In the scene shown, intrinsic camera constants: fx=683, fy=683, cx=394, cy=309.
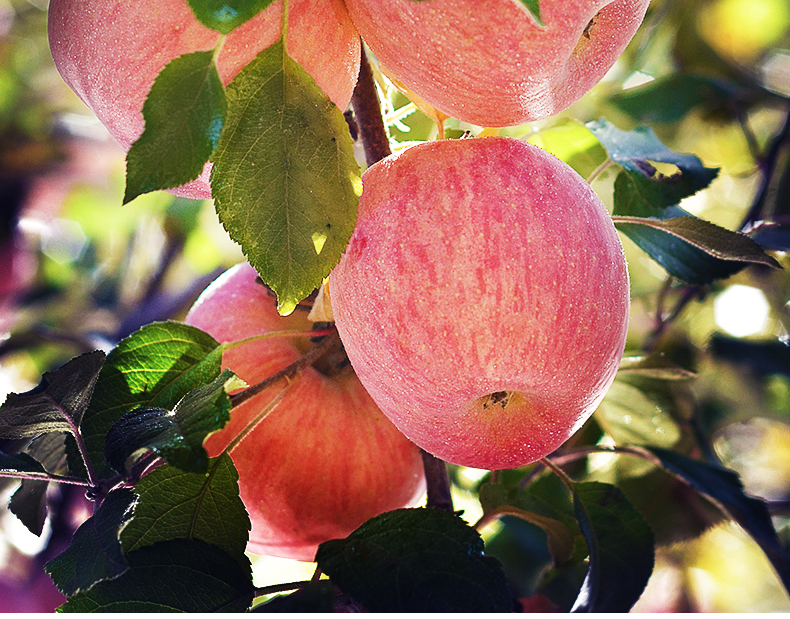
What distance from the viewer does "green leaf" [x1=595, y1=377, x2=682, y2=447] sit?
822mm

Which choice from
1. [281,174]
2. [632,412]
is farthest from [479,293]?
[632,412]

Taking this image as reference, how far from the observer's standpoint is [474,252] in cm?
36

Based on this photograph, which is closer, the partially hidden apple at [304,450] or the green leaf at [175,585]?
the green leaf at [175,585]

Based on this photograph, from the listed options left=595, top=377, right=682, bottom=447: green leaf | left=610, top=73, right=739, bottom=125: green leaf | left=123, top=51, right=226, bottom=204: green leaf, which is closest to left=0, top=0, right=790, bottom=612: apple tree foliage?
left=123, top=51, right=226, bottom=204: green leaf

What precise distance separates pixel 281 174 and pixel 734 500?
1.59 feet

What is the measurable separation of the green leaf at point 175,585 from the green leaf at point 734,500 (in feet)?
1.30

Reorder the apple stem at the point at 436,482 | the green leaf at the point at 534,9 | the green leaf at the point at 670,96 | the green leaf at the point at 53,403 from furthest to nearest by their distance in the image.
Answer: the green leaf at the point at 670,96, the apple stem at the point at 436,482, the green leaf at the point at 53,403, the green leaf at the point at 534,9

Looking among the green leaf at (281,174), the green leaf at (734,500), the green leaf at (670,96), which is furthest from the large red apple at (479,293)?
the green leaf at (670,96)

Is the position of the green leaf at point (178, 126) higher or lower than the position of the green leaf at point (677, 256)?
higher

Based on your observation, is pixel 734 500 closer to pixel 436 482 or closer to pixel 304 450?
pixel 436 482

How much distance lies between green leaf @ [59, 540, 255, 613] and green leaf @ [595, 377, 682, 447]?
1.74 ft

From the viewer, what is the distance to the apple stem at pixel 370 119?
483 millimetres

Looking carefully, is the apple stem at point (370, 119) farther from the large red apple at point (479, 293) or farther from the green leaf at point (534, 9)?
the green leaf at point (534, 9)

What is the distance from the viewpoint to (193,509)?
0.44m
